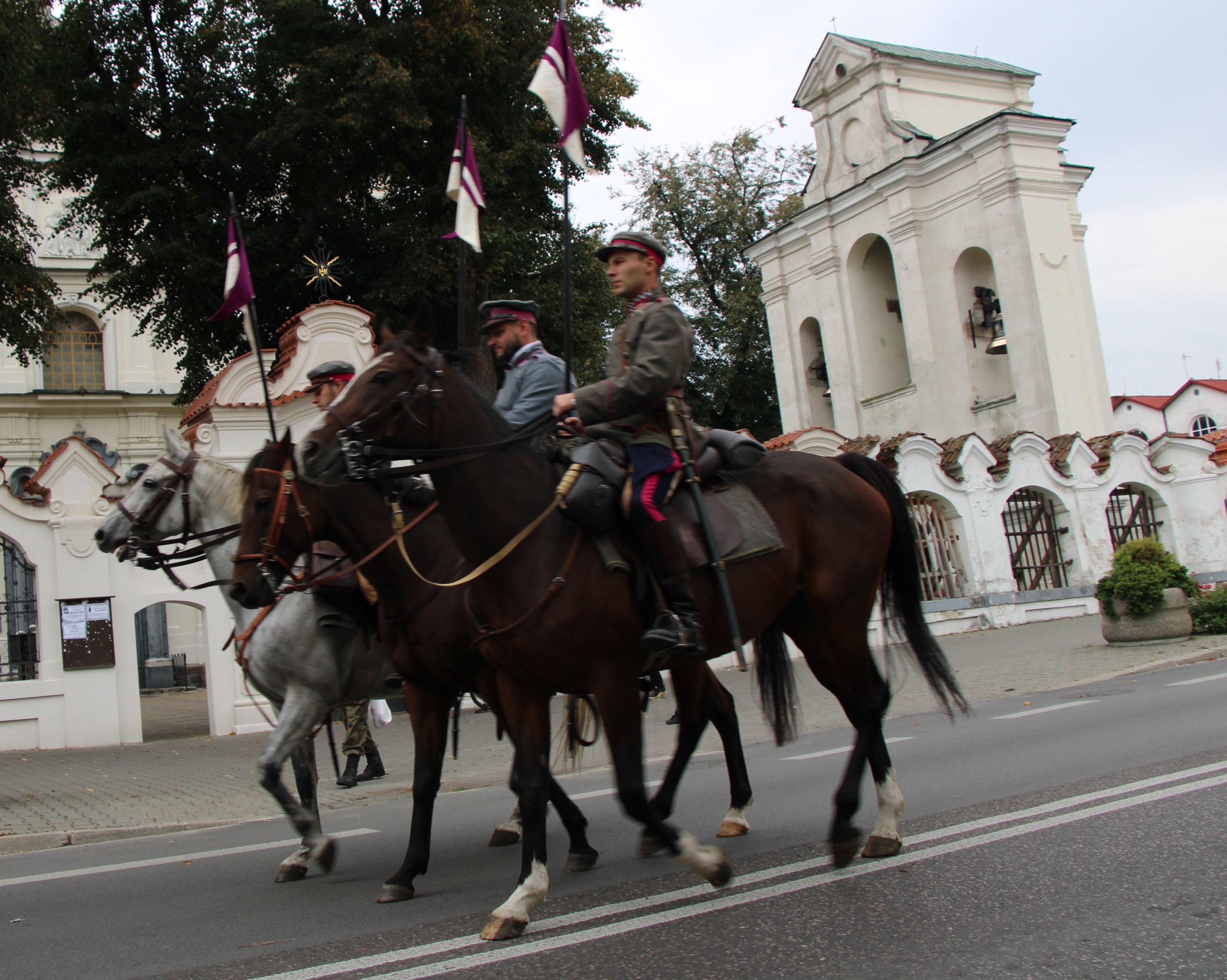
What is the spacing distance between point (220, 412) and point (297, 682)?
1030 cm

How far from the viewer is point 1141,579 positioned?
16906 mm

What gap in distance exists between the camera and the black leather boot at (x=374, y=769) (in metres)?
10.8

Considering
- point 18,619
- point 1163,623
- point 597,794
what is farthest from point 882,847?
point 1163,623

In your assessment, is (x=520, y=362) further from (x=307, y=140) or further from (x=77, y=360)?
(x=77, y=360)

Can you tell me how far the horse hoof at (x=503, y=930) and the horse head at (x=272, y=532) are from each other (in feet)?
8.27

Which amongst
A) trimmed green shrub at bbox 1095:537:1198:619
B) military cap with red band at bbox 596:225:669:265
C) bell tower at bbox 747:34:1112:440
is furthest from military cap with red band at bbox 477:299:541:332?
bell tower at bbox 747:34:1112:440

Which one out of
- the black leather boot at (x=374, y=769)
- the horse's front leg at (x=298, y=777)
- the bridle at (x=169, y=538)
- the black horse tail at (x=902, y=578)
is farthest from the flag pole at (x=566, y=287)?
the black leather boot at (x=374, y=769)

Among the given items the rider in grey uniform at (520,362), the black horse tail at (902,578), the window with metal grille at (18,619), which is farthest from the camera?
the window with metal grille at (18,619)

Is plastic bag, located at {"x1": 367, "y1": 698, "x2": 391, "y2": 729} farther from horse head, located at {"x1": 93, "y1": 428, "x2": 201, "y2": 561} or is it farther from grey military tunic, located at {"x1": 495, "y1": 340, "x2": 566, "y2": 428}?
grey military tunic, located at {"x1": 495, "y1": 340, "x2": 566, "y2": 428}

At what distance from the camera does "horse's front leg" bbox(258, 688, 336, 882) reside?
6023 millimetres

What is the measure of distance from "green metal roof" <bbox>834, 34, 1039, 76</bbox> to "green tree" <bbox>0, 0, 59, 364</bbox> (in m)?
23.4

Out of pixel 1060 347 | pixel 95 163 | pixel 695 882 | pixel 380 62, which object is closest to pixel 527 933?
pixel 695 882

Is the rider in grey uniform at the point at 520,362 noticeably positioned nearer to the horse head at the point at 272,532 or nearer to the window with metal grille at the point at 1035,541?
the horse head at the point at 272,532

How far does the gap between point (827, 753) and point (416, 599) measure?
528 cm
